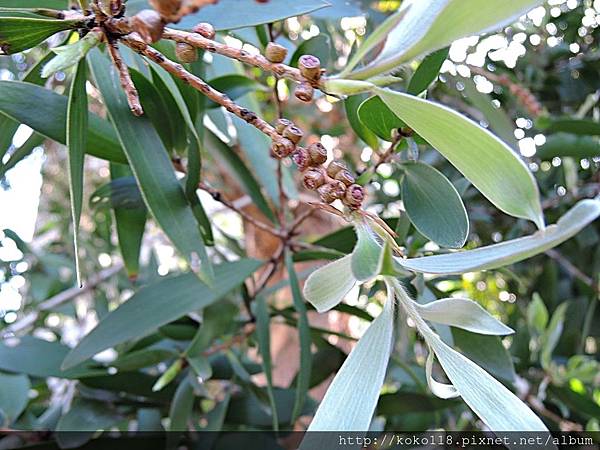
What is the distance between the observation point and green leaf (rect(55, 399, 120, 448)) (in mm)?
537

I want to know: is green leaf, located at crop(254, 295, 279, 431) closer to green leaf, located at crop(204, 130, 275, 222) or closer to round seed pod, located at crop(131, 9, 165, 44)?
green leaf, located at crop(204, 130, 275, 222)

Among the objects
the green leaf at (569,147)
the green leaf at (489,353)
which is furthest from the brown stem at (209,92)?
the green leaf at (569,147)

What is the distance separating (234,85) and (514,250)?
365 mm

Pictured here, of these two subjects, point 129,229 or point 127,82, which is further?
point 129,229

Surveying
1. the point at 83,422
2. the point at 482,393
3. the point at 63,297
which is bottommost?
the point at 63,297

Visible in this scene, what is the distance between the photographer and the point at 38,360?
58 centimetres

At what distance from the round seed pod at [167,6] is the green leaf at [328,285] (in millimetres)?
132

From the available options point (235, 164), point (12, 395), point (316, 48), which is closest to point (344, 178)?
point (316, 48)

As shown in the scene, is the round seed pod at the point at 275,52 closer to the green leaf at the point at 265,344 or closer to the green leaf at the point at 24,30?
the green leaf at the point at 24,30

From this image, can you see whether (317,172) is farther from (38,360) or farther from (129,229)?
(38,360)

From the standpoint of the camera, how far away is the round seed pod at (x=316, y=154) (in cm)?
28

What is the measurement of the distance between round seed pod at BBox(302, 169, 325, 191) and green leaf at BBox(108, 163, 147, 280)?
11.3 inches

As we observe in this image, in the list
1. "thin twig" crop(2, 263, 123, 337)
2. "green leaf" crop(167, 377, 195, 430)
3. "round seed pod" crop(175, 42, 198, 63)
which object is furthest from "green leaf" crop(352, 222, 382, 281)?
"thin twig" crop(2, 263, 123, 337)

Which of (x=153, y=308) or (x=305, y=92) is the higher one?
(x=305, y=92)
